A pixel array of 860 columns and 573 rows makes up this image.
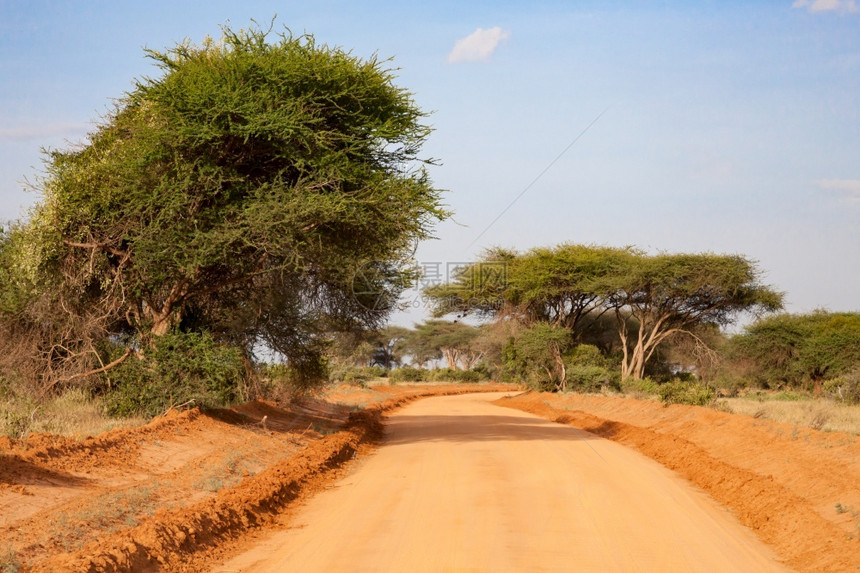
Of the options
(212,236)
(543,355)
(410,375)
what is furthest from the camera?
(410,375)

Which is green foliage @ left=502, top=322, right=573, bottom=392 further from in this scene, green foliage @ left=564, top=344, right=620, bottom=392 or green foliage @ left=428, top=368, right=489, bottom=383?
green foliage @ left=428, top=368, right=489, bottom=383

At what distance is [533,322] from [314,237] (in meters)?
30.1

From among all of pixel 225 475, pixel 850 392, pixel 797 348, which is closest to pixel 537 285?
pixel 797 348

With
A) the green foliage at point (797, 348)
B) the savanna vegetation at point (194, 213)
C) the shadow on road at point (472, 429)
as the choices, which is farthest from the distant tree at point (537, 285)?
the savanna vegetation at point (194, 213)

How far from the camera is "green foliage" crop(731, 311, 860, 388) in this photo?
42031 mm

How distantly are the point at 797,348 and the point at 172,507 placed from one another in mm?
42418

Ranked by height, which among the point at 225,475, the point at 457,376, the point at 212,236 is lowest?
the point at 457,376

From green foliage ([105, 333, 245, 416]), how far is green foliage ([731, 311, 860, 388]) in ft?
114

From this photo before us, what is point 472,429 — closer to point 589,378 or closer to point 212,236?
point 212,236

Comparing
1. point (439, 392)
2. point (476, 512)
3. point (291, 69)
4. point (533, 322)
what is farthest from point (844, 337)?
point (476, 512)

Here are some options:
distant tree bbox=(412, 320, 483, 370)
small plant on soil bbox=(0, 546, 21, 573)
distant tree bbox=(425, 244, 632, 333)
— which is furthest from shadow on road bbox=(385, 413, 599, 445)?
distant tree bbox=(412, 320, 483, 370)

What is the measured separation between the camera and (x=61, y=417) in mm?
15656

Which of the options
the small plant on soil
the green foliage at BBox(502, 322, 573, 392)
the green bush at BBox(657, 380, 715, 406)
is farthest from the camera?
the green foliage at BBox(502, 322, 573, 392)

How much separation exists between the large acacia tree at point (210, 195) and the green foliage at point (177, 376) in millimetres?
871
